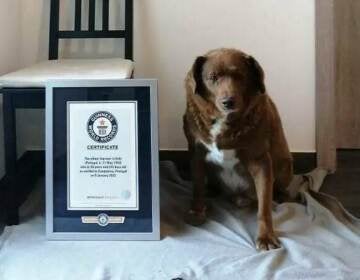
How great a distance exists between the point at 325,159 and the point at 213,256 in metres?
0.93

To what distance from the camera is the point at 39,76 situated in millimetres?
1730

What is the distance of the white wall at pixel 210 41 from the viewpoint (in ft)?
7.14

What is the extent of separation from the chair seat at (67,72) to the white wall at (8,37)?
19 centimetres

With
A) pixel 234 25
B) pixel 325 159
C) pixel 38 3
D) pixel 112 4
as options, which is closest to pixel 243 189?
pixel 325 159

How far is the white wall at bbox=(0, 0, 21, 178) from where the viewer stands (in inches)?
80.4

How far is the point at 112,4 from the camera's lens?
2.20 meters

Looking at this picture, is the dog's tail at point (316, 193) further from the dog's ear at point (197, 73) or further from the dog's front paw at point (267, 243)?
the dog's ear at point (197, 73)

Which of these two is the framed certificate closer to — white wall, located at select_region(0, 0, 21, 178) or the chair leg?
the chair leg

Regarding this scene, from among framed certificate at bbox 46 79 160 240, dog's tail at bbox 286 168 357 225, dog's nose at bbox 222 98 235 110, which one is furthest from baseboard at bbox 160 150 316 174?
Answer: dog's nose at bbox 222 98 235 110

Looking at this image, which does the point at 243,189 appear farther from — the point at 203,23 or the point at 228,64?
the point at 203,23

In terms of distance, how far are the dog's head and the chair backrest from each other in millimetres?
581

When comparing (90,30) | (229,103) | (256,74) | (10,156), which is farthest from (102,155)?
(90,30)

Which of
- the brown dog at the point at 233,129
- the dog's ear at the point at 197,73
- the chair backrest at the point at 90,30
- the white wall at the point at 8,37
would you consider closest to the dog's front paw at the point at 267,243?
the brown dog at the point at 233,129

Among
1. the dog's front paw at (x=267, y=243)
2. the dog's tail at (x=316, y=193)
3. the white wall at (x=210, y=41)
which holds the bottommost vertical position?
the dog's front paw at (x=267, y=243)
